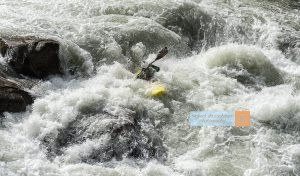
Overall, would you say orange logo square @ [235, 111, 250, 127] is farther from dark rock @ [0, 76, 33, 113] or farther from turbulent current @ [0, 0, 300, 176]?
dark rock @ [0, 76, 33, 113]

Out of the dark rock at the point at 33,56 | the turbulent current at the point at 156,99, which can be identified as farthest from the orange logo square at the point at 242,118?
the dark rock at the point at 33,56

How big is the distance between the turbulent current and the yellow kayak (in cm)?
9

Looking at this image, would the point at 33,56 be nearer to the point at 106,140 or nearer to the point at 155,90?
the point at 155,90

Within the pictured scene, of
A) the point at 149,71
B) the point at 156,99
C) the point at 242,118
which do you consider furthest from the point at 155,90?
the point at 242,118

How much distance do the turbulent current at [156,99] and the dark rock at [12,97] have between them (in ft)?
0.35

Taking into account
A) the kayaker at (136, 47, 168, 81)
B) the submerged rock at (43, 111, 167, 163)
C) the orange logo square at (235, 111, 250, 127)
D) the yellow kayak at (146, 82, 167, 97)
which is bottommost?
the orange logo square at (235, 111, 250, 127)

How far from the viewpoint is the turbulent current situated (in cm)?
529

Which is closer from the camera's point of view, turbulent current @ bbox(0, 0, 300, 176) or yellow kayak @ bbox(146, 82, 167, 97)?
turbulent current @ bbox(0, 0, 300, 176)

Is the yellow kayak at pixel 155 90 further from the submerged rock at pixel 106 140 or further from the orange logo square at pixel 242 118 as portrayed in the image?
the orange logo square at pixel 242 118

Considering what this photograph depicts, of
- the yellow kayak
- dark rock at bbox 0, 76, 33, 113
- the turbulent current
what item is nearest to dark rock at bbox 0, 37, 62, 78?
the turbulent current

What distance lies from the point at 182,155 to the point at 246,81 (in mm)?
2243

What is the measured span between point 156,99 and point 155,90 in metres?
0.15

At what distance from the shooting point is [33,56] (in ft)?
21.7

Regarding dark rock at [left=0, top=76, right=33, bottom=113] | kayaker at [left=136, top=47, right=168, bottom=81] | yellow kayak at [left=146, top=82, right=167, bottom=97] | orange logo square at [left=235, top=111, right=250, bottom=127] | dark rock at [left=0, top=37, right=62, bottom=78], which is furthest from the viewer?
kayaker at [left=136, top=47, right=168, bottom=81]
